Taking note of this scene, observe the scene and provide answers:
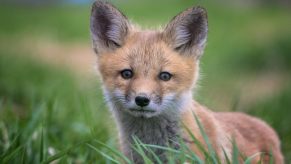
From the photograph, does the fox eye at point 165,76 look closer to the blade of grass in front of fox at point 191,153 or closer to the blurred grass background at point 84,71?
the blade of grass in front of fox at point 191,153

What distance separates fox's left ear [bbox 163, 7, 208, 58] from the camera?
606 centimetres

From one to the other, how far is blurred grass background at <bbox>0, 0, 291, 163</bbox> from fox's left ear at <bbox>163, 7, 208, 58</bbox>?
1.81ft

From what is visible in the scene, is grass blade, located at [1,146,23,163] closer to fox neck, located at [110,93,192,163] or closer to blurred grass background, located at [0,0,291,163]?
blurred grass background, located at [0,0,291,163]

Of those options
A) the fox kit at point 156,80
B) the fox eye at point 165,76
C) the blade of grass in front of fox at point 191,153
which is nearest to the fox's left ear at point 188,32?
the fox kit at point 156,80

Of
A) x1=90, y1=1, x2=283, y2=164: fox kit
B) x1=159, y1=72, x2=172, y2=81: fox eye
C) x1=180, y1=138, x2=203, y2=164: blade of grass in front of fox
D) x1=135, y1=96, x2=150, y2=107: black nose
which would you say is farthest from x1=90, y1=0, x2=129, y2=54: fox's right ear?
x1=180, y1=138, x2=203, y2=164: blade of grass in front of fox

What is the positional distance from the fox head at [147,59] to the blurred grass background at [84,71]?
1.53 feet

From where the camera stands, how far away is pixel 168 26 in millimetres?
6102

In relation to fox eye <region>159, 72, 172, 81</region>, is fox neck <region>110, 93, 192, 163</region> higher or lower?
lower

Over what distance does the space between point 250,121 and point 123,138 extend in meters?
1.52


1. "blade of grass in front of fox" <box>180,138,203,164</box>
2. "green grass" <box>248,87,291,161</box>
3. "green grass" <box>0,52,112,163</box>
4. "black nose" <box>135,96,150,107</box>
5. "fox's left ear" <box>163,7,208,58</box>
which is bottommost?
"green grass" <box>248,87,291,161</box>

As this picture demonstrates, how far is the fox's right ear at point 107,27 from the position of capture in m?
6.18

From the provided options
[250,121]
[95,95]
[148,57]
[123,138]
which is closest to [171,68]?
[148,57]

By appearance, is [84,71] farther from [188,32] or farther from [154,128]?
[154,128]

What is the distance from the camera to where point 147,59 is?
576cm
